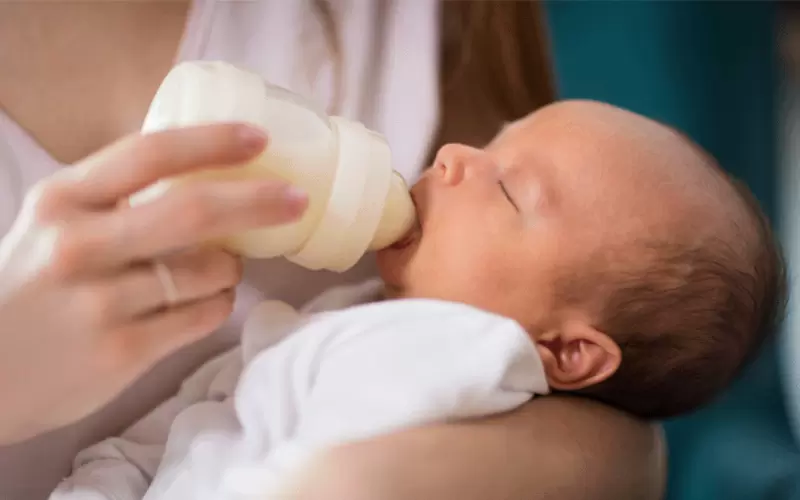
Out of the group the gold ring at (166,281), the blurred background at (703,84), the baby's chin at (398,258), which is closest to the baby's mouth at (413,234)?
the baby's chin at (398,258)

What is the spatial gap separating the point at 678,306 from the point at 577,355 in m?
0.10

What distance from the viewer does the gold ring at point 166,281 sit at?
54cm

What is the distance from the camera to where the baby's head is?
695 mm

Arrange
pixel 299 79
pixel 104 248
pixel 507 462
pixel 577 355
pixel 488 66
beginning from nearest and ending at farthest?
1. pixel 104 248
2. pixel 507 462
3. pixel 577 355
4. pixel 299 79
5. pixel 488 66

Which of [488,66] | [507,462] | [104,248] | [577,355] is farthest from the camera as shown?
[488,66]

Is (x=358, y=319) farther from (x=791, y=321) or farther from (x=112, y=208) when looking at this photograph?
(x=791, y=321)

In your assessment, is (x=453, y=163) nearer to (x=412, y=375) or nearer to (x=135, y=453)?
(x=412, y=375)

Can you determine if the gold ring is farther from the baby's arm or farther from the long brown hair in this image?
the long brown hair

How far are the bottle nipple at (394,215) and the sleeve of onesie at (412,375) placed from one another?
0.06m

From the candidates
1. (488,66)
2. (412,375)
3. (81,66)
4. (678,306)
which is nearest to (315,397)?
(412,375)

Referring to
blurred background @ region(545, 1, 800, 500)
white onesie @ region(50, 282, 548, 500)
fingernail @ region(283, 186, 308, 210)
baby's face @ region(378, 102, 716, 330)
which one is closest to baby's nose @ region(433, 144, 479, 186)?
baby's face @ region(378, 102, 716, 330)

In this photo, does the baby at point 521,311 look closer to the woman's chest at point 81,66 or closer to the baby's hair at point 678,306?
the baby's hair at point 678,306

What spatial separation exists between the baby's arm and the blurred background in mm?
611

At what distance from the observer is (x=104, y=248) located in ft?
1.62
